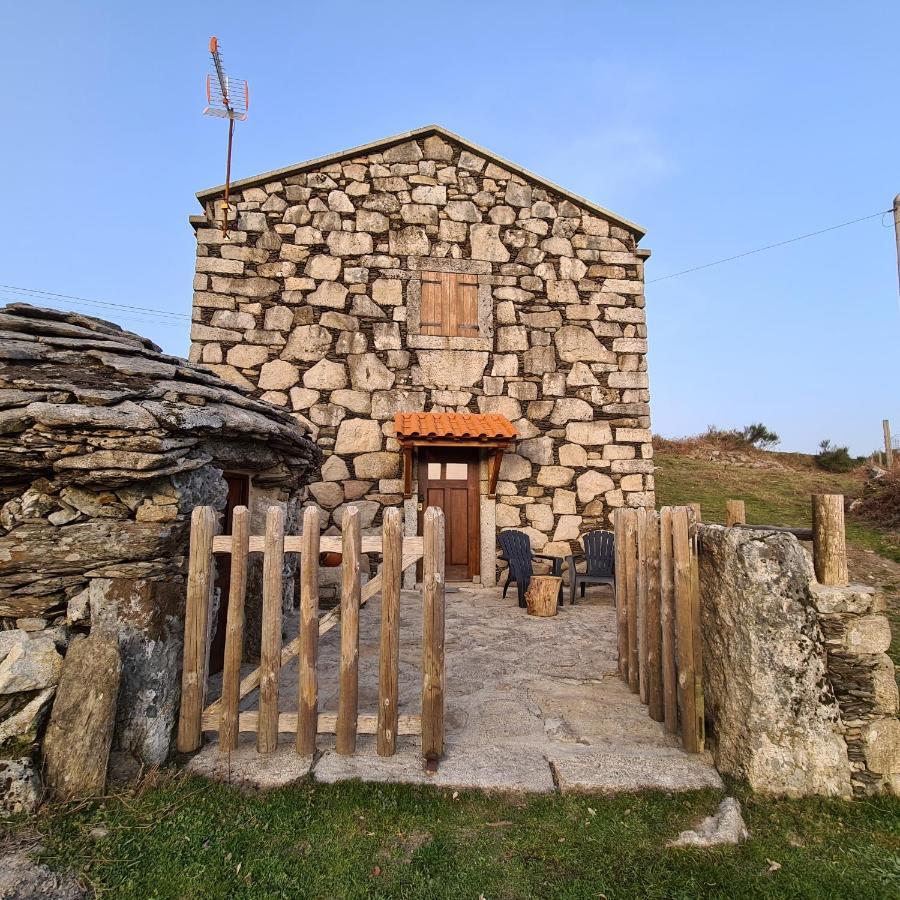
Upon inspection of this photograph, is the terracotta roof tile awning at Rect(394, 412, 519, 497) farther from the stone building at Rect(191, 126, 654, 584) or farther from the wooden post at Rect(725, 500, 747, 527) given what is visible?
the wooden post at Rect(725, 500, 747, 527)

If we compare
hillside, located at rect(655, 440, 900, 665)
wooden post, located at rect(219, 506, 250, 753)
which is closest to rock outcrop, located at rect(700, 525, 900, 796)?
hillside, located at rect(655, 440, 900, 665)

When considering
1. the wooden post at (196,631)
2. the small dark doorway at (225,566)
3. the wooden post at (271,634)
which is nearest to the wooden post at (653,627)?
the wooden post at (271,634)

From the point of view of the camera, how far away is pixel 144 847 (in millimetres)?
2123

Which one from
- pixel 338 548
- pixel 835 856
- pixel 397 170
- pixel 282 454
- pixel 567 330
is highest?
pixel 397 170

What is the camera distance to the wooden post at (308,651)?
9.19 ft

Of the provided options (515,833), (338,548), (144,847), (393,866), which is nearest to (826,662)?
(515,833)

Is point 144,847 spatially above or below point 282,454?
below

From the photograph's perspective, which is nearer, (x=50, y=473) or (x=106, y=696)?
(x=106, y=696)

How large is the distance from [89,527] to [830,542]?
3.64 meters

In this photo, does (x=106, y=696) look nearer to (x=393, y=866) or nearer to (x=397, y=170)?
(x=393, y=866)

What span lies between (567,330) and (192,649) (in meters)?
6.86

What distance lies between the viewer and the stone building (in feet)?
24.8

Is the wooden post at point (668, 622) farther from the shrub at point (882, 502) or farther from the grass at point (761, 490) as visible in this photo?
the shrub at point (882, 502)

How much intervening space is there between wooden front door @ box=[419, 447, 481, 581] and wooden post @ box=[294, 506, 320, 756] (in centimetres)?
496
